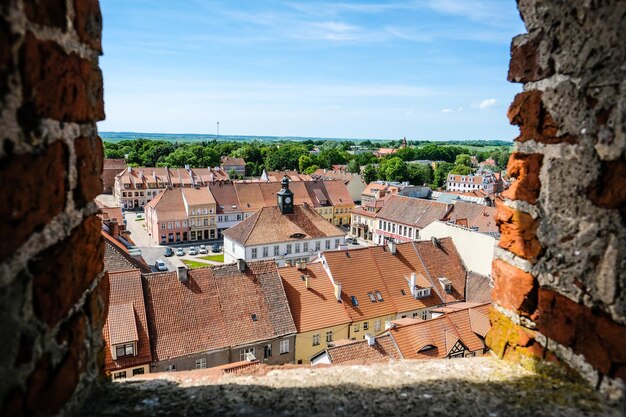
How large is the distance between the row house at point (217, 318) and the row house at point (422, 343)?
2.48 metres

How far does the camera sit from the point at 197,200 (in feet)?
169

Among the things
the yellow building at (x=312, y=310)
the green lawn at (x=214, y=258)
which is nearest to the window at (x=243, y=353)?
the yellow building at (x=312, y=310)

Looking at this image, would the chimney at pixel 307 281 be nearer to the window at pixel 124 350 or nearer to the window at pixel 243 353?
the window at pixel 243 353

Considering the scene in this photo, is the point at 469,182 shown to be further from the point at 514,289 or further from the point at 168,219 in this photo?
the point at 514,289

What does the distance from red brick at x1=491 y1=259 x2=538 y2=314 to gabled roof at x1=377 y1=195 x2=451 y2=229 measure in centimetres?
4291

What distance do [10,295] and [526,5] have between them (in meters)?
3.26

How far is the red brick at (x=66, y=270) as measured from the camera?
1.87m

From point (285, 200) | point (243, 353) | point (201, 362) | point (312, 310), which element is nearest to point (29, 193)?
point (201, 362)

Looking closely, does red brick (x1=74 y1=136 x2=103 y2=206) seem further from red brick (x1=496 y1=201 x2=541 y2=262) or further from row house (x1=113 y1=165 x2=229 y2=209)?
row house (x1=113 y1=165 x2=229 y2=209)

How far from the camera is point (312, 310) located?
72.1ft

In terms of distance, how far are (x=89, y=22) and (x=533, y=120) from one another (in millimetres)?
2685

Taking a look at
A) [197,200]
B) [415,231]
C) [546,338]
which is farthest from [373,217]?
[546,338]

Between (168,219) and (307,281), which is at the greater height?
(307,281)

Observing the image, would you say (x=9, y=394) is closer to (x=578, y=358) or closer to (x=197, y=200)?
(x=578, y=358)
